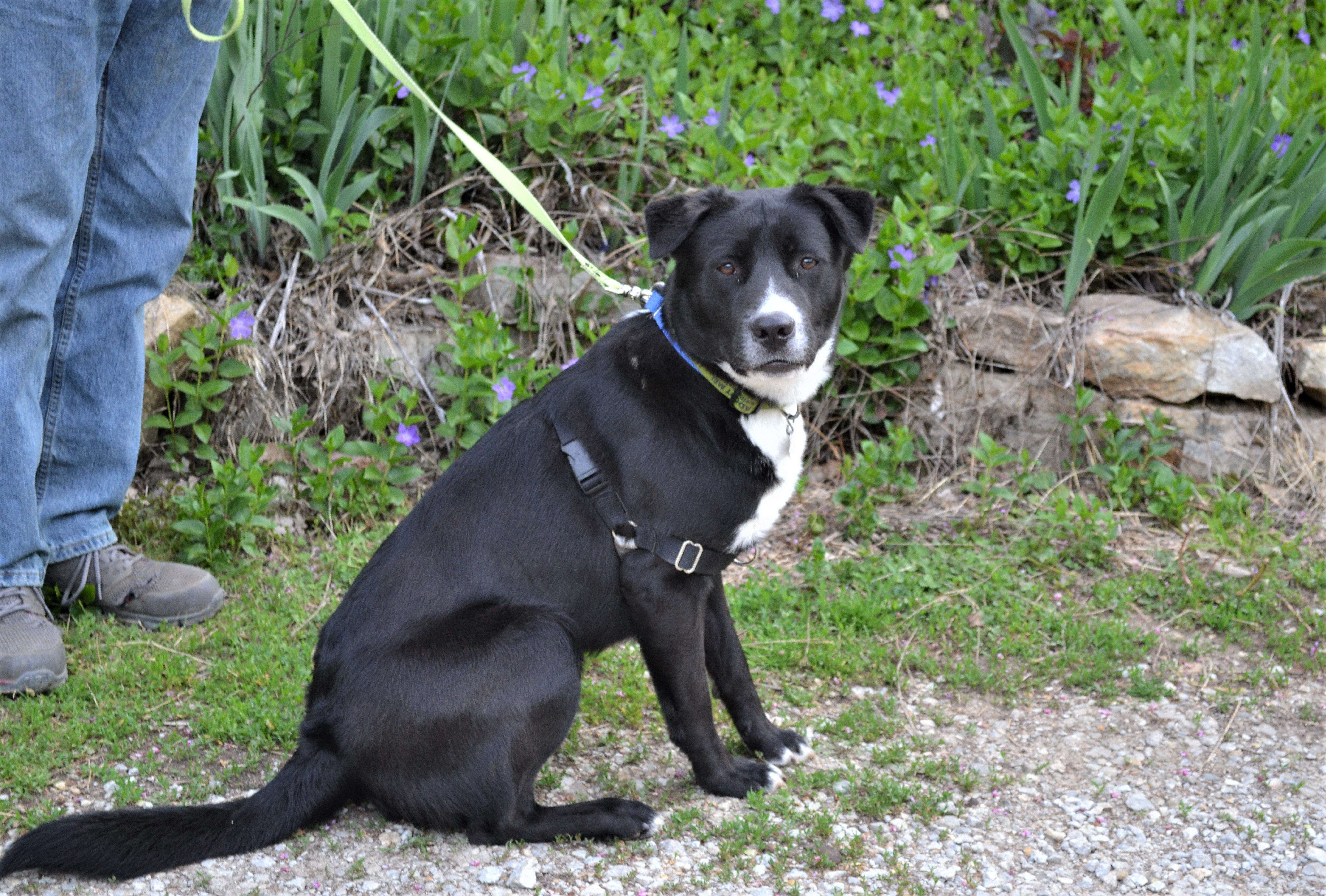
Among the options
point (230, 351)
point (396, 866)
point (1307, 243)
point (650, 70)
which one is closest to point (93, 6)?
point (230, 351)

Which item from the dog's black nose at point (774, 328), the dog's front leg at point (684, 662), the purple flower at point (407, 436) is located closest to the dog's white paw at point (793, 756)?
the dog's front leg at point (684, 662)

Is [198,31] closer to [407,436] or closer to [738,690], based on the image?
[407,436]

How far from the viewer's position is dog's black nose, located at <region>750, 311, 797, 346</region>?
2.55 m

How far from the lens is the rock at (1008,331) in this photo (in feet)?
14.5

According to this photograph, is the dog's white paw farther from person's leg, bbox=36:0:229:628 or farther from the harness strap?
person's leg, bbox=36:0:229:628

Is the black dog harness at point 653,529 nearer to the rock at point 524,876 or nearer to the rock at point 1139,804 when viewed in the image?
the rock at point 524,876

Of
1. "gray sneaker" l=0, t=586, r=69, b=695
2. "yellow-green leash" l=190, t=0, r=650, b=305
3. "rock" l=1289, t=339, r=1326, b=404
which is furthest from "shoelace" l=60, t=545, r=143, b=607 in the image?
"rock" l=1289, t=339, r=1326, b=404

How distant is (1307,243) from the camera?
417cm

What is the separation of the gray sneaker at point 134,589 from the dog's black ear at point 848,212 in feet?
7.08

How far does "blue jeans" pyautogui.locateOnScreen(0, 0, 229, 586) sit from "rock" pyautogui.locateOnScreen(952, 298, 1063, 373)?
9.12 ft

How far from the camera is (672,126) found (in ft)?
15.1

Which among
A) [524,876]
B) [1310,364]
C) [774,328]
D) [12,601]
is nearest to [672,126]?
[774,328]

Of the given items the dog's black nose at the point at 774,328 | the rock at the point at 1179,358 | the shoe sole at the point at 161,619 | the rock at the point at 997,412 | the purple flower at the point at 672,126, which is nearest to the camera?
the dog's black nose at the point at 774,328

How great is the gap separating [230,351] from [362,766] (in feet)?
7.26
